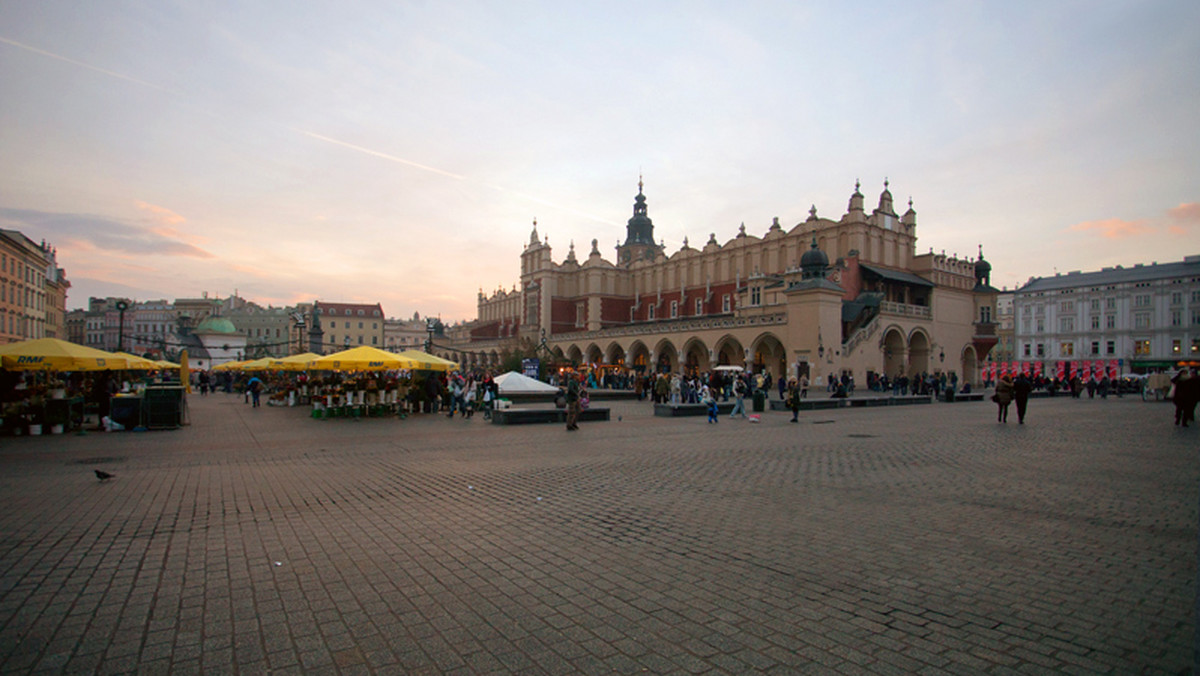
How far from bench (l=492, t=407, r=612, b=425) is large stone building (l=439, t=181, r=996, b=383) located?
23037 millimetres

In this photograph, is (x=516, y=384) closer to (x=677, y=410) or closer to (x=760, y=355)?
(x=677, y=410)

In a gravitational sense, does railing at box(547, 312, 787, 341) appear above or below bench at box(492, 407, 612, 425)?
above

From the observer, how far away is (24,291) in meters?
45.9

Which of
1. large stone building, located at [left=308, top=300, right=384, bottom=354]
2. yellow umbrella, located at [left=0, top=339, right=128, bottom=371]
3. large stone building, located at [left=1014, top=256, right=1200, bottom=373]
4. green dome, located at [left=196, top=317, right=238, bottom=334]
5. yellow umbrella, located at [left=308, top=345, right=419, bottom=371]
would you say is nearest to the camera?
yellow umbrella, located at [left=0, top=339, right=128, bottom=371]

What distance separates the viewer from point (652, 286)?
2766 inches

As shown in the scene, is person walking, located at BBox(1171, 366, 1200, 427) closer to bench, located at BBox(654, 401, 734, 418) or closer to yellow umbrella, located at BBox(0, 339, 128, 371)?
bench, located at BBox(654, 401, 734, 418)

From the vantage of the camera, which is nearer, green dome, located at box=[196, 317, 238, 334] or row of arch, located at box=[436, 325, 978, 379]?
row of arch, located at box=[436, 325, 978, 379]

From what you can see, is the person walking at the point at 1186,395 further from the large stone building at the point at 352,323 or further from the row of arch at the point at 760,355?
the large stone building at the point at 352,323

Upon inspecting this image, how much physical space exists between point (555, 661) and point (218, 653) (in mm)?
1957

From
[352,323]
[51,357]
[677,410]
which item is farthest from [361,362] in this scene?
[352,323]

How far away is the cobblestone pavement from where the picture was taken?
361cm

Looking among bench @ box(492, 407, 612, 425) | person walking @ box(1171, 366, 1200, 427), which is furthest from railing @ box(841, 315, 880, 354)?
bench @ box(492, 407, 612, 425)

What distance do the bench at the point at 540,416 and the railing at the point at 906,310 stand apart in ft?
102

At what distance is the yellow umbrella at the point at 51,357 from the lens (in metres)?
14.8
